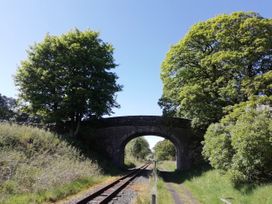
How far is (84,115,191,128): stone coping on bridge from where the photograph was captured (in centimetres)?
2920

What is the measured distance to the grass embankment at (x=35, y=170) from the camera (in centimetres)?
974

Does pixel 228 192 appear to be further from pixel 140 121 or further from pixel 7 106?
pixel 7 106

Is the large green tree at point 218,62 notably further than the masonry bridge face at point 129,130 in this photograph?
No

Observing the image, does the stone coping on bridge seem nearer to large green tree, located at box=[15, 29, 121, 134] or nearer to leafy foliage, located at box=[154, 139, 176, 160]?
large green tree, located at box=[15, 29, 121, 134]

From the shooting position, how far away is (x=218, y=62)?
20891 millimetres

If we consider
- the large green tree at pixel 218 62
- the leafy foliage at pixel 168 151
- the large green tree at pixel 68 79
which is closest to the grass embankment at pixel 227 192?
the large green tree at pixel 218 62

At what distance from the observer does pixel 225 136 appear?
13.2m

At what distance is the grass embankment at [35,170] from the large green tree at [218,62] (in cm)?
877

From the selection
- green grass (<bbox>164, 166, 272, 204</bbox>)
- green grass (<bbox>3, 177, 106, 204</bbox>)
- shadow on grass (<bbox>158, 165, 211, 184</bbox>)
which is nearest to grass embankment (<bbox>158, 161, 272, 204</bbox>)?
green grass (<bbox>164, 166, 272, 204</bbox>)

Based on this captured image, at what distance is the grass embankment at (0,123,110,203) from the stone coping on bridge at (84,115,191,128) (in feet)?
32.8

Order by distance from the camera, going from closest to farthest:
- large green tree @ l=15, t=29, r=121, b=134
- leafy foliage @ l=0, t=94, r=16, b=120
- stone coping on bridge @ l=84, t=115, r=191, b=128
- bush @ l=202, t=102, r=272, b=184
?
bush @ l=202, t=102, r=272, b=184 < large green tree @ l=15, t=29, r=121, b=134 < stone coping on bridge @ l=84, t=115, r=191, b=128 < leafy foliage @ l=0, t=94, r=16, b=120

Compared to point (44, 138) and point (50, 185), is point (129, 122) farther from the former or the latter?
point (50, 185)

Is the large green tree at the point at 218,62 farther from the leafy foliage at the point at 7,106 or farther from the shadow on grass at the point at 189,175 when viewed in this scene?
the leafy foliage at the point at 7,106

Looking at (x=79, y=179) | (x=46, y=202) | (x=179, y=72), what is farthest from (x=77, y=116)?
(x=46, y=202)
